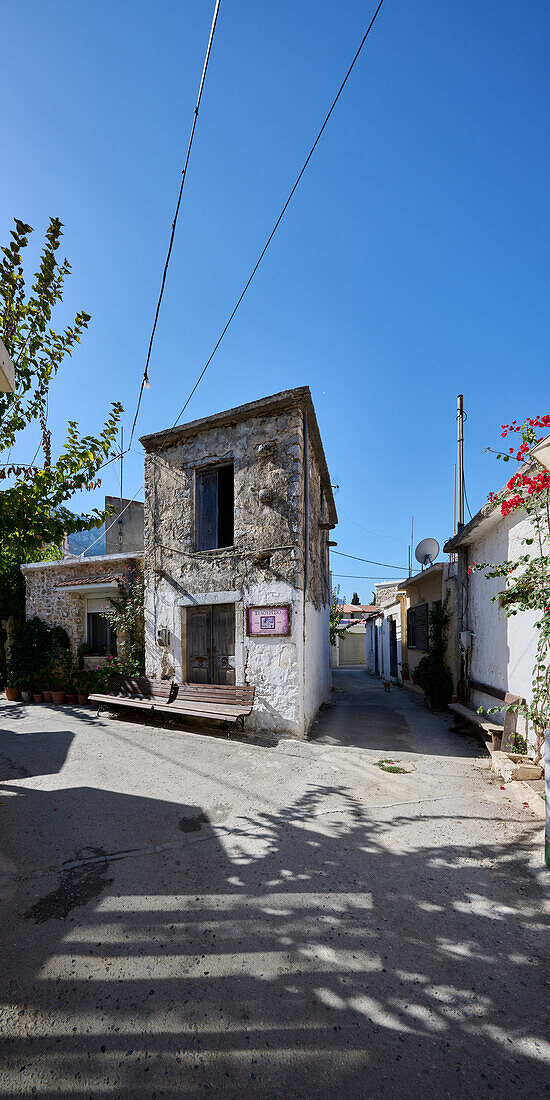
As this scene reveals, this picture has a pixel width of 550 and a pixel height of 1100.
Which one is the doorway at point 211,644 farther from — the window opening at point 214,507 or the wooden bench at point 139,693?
the window opening at point 214,507

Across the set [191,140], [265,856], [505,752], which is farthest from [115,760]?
[191,140]

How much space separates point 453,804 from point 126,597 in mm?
7909

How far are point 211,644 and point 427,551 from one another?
21.8ft

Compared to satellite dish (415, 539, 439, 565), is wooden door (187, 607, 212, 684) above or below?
below

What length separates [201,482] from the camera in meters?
9.17

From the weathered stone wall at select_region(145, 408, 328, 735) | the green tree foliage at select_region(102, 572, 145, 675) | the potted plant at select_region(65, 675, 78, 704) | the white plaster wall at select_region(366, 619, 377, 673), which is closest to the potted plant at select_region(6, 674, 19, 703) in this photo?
the potted plant at select_region(65, 675, 78, 704)

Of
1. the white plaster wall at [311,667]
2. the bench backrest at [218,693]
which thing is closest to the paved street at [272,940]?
the bench backrest at [218,693]

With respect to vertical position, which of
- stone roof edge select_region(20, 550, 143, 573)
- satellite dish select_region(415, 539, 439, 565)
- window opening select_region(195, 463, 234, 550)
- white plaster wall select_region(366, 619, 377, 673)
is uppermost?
window opening select_region(195, 463, 234, 550)

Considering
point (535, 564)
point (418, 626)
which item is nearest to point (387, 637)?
point (418, 626)

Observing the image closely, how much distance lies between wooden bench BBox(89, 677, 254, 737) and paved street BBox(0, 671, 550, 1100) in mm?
2218

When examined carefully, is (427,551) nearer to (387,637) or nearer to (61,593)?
(387,637)

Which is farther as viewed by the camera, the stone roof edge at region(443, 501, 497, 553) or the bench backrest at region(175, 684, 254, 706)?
the bench backrest at region(175, 684, 254, 706)

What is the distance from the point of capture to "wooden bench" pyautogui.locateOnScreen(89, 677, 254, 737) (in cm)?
748

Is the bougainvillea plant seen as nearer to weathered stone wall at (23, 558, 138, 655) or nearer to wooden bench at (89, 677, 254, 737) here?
wooden bench at (89, 677, 254, 737)
